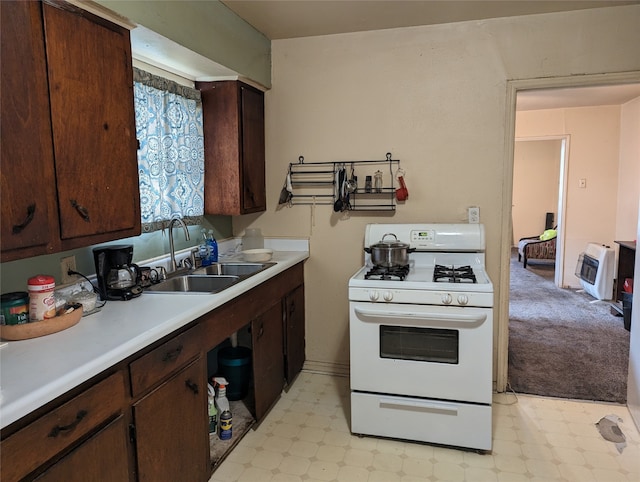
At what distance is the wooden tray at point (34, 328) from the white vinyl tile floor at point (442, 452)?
1.09 meters

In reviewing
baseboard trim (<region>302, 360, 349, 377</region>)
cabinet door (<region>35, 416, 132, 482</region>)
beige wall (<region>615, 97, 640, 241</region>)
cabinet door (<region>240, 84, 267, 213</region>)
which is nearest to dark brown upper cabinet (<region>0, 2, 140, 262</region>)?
cabinet door (<region>35, 416, 132, 482</region>)

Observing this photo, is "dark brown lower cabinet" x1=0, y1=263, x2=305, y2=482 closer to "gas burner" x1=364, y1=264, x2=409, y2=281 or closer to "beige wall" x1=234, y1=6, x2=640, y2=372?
"gas burner" x1=364, y1=264, x2=409, y2=281

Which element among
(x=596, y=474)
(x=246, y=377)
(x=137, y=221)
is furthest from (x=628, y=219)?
(x=137, y=221)

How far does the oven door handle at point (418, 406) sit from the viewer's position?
2.30 metres

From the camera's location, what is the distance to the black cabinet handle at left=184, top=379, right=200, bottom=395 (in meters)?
1.79

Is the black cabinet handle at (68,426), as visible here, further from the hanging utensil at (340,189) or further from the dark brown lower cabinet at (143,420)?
the hanging utensil at (340,189)

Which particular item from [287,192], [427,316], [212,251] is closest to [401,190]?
[287,192]

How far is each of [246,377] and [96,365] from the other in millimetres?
1523

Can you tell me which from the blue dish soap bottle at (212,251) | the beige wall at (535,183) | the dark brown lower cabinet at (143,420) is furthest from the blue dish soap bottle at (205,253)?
the beige wall at (535,183)

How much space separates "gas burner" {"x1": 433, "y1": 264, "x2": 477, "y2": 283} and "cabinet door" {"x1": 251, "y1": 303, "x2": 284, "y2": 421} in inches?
36.9

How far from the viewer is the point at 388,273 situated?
252cm

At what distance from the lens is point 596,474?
2135 millimetres

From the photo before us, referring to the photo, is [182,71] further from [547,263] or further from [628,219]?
[547,263]

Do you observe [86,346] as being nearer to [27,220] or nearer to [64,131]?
[27,220]
